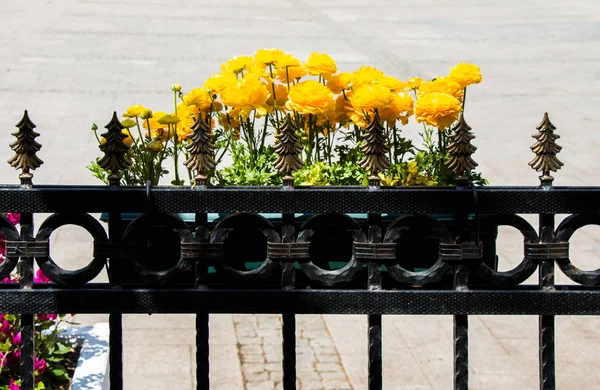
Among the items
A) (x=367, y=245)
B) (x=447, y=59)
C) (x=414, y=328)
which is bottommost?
(x=414, y=328)

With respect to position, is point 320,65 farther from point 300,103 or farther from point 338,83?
point 300,103

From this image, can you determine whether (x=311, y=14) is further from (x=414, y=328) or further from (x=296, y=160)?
(x=296, y=160)

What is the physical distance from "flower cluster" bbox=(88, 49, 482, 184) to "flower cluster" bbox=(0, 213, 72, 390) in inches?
36.9

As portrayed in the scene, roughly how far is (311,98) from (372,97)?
19 cm

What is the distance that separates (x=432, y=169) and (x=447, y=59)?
11.8 meters

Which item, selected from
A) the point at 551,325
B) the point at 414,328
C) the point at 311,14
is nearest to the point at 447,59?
the point at 311,14

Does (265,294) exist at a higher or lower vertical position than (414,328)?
higher

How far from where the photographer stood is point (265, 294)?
239 centimetres

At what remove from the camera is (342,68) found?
13.4 meters

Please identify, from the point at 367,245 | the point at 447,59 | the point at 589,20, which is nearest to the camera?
the point at 367,245

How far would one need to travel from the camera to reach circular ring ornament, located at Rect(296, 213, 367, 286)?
235 centimetres

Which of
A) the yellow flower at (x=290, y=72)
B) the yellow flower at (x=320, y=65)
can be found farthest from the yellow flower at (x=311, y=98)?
the yellow flower at (x=290, y=72)

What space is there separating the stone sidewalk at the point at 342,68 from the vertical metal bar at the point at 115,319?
8.38 feet

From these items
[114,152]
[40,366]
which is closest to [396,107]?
[114,152]
